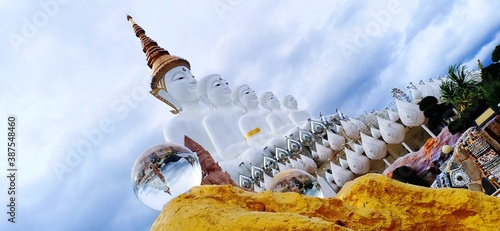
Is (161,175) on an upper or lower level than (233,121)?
lower

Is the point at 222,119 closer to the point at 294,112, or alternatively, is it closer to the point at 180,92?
the point at 180,92

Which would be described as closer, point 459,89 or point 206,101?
point 459,89

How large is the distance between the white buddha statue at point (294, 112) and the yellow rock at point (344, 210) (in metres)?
15.9

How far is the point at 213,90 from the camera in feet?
67.0

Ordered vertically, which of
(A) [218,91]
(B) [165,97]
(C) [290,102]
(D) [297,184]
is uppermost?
(B) [165,97]

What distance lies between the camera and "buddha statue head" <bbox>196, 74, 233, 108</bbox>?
20516 mm

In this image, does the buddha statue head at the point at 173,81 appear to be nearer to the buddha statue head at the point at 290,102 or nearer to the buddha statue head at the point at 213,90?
the buddha statue head at the point at 213,90

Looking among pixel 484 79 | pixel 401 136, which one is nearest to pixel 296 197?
pixel 484 79

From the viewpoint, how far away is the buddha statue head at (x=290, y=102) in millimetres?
21266

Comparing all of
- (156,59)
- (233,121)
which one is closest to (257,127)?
(233,121)

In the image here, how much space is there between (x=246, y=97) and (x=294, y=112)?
248 centimetres

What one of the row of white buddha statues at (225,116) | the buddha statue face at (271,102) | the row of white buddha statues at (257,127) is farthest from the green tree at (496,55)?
the buddha statue face at (271,102)

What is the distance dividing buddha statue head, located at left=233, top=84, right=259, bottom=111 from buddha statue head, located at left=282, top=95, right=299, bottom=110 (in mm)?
1548

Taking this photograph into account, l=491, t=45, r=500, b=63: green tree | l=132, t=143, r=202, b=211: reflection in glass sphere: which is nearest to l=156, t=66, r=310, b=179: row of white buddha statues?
l=491, t=45, r=500, b=63: green tree
